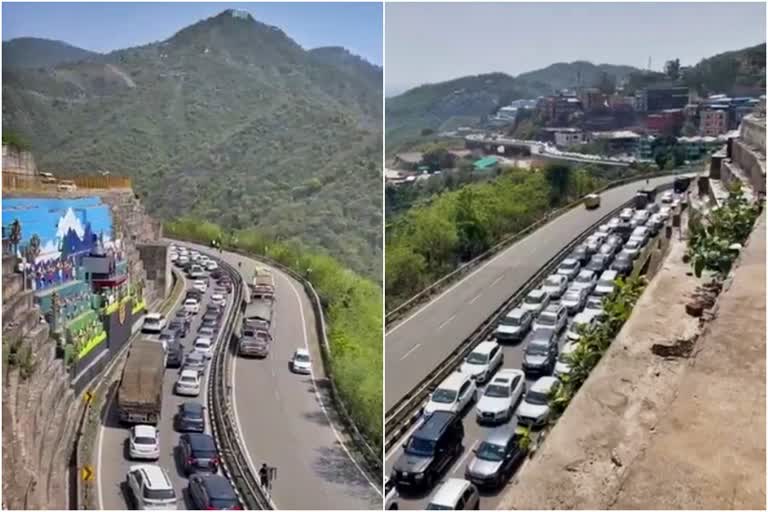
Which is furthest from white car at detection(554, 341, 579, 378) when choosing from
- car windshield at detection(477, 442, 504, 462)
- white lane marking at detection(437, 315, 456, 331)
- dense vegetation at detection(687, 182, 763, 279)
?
dense vegetation at detection(687, 182, 763, 279)

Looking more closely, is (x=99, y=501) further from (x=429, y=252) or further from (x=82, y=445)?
(x=429, y=252)

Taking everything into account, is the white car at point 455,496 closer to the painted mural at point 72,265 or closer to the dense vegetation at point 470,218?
the dense vegetation at point 470,218

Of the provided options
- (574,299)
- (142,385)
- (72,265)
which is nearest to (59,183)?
(72,265)

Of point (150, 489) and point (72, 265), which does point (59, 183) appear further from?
point (150, 489)

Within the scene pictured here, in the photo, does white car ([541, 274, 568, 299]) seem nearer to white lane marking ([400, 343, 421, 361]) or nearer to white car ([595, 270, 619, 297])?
white car ([595, 270, 619, 297])

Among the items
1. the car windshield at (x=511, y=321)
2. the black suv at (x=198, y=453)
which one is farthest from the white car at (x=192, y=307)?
the car windshield at (x=511, y=321)

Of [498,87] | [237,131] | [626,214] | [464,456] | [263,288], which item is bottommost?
[464,456]
